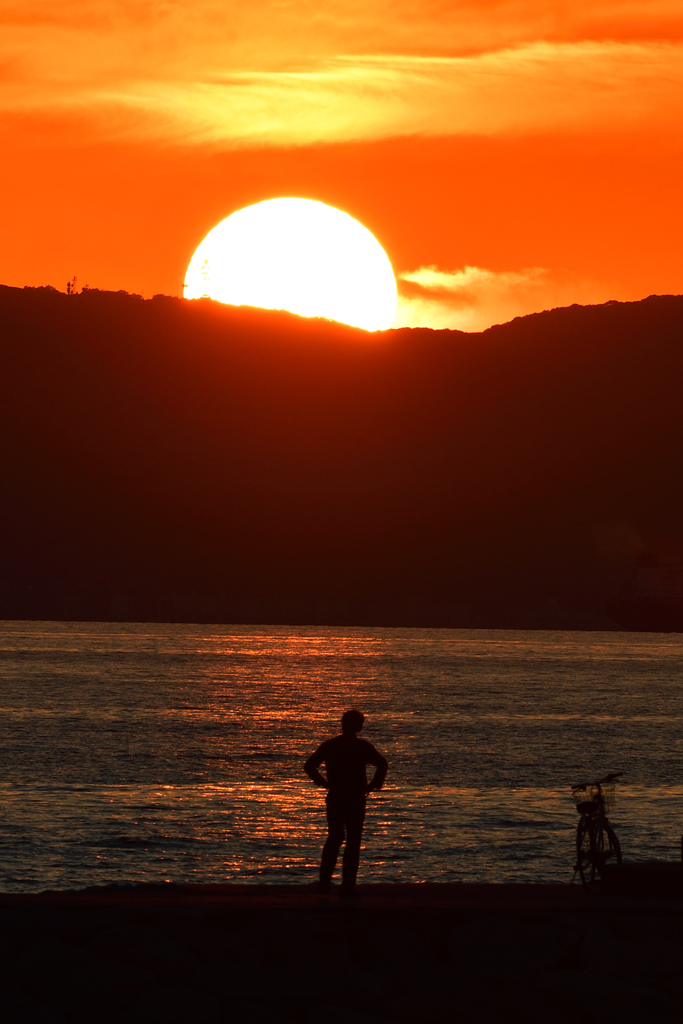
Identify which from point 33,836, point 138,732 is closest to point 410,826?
point 33,836

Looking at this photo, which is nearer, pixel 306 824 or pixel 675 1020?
pixel 675 1020

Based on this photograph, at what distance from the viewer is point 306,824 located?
30.8 meters

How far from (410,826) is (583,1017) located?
19.9 metres

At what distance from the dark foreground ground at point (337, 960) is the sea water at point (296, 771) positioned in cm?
1132

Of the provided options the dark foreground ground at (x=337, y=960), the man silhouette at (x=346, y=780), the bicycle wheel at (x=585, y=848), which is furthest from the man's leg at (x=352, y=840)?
the bicycle wheel at (x=585, y=848)

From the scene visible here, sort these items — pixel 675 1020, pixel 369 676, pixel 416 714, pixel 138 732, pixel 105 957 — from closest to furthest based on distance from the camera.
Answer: pixel 675 1020 < pixel 105 957 < pixel 138 732 < pixel 416 714 < pixel 369 676

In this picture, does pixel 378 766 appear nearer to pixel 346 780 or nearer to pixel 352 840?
pixel 346 780

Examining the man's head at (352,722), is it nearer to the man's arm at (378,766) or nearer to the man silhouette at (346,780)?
the man silhouette at (346,780)

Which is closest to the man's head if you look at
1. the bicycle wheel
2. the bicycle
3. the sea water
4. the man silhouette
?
the man silhouette

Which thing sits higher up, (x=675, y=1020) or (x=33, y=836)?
(x=675, y=1020)

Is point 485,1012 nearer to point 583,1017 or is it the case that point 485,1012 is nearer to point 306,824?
point 583,1017

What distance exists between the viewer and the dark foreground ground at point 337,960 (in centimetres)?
1050

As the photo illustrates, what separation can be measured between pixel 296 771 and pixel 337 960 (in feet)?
106

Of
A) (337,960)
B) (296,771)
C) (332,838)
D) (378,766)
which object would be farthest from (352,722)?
(296,771)
